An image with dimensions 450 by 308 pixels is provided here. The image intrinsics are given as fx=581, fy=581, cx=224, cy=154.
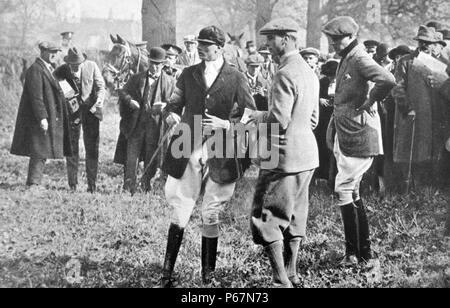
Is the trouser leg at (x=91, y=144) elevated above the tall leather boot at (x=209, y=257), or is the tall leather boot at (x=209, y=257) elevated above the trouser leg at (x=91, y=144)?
the trouser leg at (x=91, y=144)

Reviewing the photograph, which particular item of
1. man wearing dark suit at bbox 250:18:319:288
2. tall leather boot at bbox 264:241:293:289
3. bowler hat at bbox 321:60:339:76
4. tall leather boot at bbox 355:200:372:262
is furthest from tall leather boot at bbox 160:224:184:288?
bowler hat at bbox 321:60:339:76

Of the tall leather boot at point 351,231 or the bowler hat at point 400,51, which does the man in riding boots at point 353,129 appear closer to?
the tall leather boot at point 351,231

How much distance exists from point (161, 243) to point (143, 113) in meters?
3.33

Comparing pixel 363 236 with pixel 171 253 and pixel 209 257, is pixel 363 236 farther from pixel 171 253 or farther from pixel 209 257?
pixel 171 253

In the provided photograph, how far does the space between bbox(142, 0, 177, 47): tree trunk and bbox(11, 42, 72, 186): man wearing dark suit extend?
2651 mm

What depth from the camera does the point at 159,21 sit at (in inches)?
450

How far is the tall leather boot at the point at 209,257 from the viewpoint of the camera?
5336 mm

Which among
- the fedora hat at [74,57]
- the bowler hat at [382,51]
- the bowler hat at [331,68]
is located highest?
the bowler hat at [382,51]

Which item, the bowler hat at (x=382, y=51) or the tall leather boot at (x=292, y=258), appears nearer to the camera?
the tall leather boot at (x=292, y=258)

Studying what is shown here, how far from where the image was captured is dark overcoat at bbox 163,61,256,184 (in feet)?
17.4

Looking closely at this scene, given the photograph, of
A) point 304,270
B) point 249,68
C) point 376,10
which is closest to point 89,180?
point 249,68

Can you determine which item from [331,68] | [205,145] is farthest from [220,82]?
[331,68]

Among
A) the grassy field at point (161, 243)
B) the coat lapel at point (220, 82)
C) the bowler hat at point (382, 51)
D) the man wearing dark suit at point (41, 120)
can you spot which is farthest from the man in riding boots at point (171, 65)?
the coat lapel at point (220, 82)

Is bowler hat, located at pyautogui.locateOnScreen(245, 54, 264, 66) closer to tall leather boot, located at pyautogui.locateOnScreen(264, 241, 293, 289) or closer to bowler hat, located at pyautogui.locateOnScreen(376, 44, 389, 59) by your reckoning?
bowler hat, located at pyautogui.locateOnScreen(376, 44, 389, 59)
